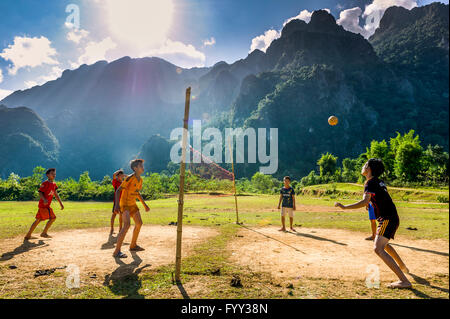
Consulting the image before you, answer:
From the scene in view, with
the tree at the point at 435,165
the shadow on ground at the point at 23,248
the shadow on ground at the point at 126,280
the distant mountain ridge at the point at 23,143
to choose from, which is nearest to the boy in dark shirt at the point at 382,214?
the shadow on ground at the point at 126,280

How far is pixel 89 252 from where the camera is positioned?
705cm

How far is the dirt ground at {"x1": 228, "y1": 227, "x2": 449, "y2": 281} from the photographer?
546 cm

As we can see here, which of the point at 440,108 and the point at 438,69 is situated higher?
the point at 438,69

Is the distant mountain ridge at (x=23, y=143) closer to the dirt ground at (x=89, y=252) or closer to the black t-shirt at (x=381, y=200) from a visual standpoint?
the dirt ground at (x=89, y=252)

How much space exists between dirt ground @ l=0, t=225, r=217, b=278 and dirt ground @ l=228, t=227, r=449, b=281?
1998 mm

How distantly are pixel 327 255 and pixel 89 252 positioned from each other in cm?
712

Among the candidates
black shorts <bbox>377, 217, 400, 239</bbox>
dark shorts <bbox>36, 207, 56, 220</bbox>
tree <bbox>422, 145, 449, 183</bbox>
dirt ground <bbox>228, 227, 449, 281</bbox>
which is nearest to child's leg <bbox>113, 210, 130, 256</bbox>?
dirt ground <bbox>228, 227, 449, 281</bbox>

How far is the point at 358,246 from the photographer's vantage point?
7.90 metres

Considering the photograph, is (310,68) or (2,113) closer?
(2,113)

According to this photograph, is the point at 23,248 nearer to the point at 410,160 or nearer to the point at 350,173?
the point at 410,160

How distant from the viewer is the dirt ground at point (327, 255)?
215 inches
